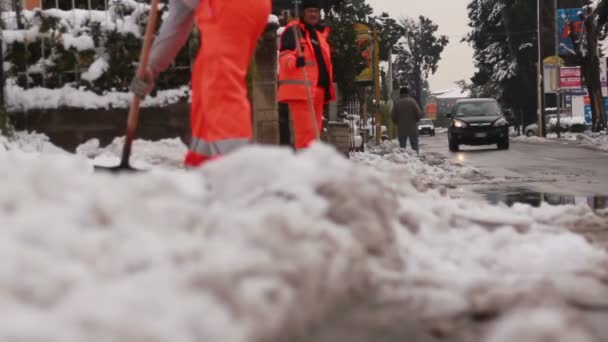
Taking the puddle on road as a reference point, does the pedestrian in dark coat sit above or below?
above

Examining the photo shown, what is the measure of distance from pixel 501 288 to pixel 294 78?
18.0ft

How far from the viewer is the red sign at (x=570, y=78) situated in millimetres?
52906

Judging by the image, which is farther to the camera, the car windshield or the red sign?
the red sign

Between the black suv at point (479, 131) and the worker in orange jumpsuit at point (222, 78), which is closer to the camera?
the worker in orange jumpsuit at point (222, 78)

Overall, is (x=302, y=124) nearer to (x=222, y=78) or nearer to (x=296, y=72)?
(x=296, y=72)

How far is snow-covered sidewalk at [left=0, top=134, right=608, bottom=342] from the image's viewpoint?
2301mm

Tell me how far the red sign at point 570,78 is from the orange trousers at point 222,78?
→ 49.2 meters

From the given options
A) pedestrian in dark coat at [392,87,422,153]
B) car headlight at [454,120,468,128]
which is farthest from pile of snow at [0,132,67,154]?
car headlight at [454,120,468,128]

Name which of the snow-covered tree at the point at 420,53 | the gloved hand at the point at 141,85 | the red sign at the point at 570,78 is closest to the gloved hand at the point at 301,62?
the gloved hand at the point at 141,85

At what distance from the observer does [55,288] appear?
2.35 meters

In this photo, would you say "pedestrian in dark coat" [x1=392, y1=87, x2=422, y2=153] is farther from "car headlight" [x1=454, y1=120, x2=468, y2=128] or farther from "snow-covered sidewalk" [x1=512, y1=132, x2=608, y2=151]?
"car headlight" [x1=454, y1=120, x2=468, y2=128]

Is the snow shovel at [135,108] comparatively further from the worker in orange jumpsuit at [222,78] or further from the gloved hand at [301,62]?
the gloved hand at [301,62]

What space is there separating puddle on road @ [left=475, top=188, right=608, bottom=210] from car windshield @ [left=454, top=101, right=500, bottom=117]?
1995 centimetres

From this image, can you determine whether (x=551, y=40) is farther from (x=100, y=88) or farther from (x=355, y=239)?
(x=355, y=239)
